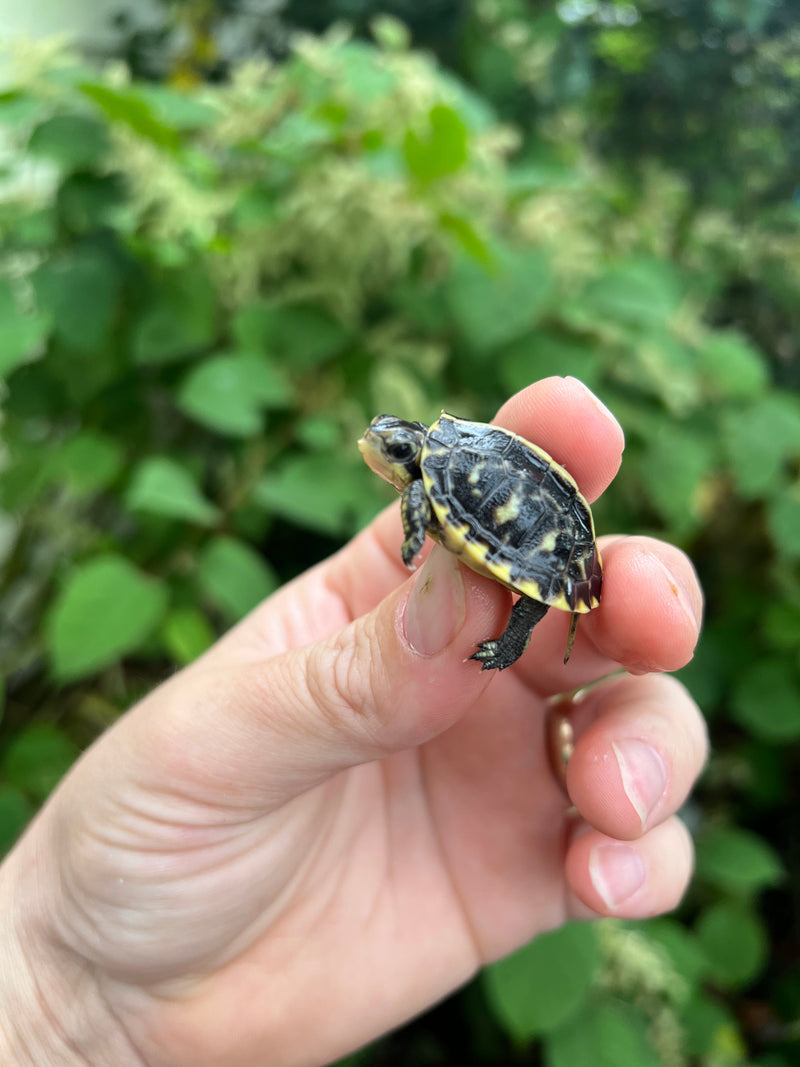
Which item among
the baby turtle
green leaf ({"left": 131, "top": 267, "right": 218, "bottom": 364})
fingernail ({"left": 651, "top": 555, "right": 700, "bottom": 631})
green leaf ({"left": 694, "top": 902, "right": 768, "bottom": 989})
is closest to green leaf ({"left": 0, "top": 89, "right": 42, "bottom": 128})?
green leaf ({"left": 131, "top": 267, "right": 218, "bottom": 364})

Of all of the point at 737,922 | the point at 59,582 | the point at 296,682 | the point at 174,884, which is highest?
the point at 296,682

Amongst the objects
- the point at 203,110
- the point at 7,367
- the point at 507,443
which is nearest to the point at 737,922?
the point at 507,443

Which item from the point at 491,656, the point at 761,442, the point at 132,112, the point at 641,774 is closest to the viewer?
the point at 491,656

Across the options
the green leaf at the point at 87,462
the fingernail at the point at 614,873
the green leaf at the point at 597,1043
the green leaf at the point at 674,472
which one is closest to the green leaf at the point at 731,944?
the green leaf at the point at 597,1043

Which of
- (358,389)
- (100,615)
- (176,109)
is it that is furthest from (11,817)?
(176,109)

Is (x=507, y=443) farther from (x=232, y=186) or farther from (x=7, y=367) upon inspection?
(x=232, y=186)

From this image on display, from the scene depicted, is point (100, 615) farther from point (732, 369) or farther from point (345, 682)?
point (732, 369)

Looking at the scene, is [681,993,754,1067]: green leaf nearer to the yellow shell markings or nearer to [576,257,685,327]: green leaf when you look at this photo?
the yellow shell markings
